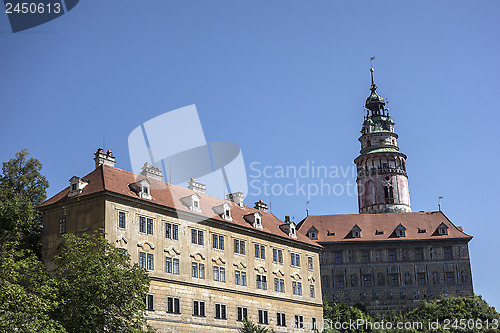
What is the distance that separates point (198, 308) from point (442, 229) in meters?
54.8

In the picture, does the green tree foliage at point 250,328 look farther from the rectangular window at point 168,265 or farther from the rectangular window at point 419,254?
the rectangular window at point 419,254

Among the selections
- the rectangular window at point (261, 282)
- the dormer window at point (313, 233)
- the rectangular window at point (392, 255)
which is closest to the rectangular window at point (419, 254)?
the rectangular window at point (392, 255)

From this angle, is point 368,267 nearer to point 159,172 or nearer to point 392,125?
point 392,125

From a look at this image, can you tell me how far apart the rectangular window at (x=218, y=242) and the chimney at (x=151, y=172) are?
293 inches

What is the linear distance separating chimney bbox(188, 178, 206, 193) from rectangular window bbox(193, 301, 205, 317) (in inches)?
501

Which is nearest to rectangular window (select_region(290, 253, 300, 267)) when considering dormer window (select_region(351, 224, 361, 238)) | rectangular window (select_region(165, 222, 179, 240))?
rectangular window (select_region(165, 222, 179, 240))

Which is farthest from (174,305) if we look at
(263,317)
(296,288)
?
(296,288)

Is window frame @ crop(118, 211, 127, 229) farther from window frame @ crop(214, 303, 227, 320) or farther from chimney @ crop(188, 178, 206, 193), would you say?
chimney @ crop(188, 178, 206, 193)

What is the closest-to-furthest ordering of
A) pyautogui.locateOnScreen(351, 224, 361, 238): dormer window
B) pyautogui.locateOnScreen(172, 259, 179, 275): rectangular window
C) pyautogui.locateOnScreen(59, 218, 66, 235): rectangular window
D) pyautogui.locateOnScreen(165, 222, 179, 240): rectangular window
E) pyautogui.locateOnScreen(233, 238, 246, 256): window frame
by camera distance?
pyautogui.locateOnScreen(59, 218, 66, 235): rectangular window → pyautogui.locateOnScreen(172, 259, 179, 275): rectangular window → pyautogui.locateOnScreen(165, 222, 179, 240): rectangular window → pyautogui.locateOnScreen(233, 238, 246, 256): window frame → pyautogui.locateOnScreen(351, 224, 361, 238): dormer window

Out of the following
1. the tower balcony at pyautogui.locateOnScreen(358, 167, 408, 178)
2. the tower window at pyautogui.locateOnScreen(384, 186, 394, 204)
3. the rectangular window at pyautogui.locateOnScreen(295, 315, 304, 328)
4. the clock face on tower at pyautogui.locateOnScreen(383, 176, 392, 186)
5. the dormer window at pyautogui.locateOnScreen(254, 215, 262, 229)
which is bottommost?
the rectangular window at pyautogui.locateOnScreen(295, 315, 304, 328)

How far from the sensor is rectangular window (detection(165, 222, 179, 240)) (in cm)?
5687

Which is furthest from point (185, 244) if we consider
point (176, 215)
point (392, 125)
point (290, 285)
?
point (392, 125)

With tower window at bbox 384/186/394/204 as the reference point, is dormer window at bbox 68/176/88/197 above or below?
below

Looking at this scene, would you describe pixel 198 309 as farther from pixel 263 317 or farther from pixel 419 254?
pixel 419 254
